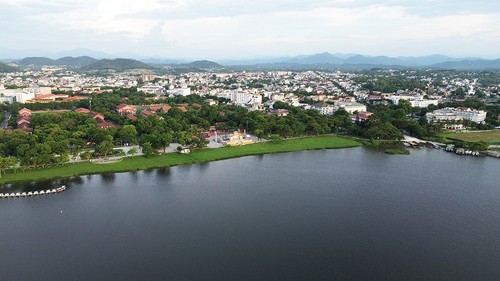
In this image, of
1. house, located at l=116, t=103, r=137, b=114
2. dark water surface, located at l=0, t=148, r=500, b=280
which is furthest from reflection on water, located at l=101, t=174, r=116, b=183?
house, located at l=116, t=103, r=137, b=114

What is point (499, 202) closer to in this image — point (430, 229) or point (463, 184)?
point (463, 184)

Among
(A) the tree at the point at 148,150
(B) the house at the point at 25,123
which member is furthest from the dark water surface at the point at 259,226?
(B) the house at the point at 25,123

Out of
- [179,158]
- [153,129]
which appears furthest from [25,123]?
[179,158]

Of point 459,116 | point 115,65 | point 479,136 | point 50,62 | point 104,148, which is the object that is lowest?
point 479,136

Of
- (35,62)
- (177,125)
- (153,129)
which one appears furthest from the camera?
(35,62)

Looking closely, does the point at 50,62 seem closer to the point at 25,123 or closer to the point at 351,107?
the point at 25,123

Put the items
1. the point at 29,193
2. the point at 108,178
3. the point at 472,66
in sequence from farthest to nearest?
1. the point at 472,66
2. the point at 108,178
3. the point at 29,193

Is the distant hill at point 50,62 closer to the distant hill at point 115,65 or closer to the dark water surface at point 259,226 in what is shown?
the distant hill at point 115,65
